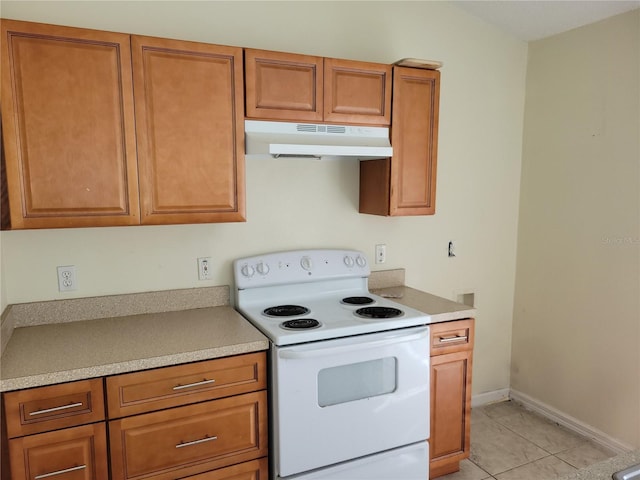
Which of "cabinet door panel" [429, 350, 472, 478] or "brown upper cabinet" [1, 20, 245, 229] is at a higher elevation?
"brown upper cabinet" [1, 20, 245, 229]

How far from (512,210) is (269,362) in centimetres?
215

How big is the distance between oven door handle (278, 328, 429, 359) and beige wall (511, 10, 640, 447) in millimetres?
1303

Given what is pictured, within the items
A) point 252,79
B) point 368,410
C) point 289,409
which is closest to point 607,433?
point 368,410

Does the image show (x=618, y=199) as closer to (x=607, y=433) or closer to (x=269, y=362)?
(x=607, y=433)

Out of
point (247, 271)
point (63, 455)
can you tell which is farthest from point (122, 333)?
point (247, 271)

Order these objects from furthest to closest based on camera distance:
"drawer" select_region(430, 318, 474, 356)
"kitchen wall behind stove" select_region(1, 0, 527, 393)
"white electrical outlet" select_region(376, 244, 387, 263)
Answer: "white electrical outlet" select_region(376, 244, 387, 263) < "drawer" select_region(430, 318, 474, 356) < "kitchen wall behind stove" select_region(1, 0, 527, 393)

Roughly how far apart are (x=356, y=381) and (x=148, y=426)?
2.84 ft

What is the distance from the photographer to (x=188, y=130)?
1.97 meters

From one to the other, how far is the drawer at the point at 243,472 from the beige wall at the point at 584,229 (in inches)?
81.5

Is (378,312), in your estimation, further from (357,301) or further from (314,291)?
(314,291)

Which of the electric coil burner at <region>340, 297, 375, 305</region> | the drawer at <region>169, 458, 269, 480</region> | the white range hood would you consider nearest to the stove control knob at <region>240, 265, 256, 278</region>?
the electric coil burner at <region>340, 297, 375, 305</region>

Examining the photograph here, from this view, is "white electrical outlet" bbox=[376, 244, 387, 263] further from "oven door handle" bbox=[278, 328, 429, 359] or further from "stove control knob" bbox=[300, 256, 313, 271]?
"oven door handle" bbox=[278, 328, 429, 359]

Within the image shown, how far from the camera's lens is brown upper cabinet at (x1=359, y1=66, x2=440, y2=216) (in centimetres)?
240

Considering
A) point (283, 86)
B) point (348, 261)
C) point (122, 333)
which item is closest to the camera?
point (122, 333)
